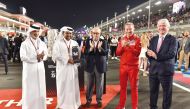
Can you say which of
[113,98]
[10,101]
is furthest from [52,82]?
[113,98]

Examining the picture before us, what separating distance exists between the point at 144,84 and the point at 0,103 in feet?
16.0

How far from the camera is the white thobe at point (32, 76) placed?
5.95 meters

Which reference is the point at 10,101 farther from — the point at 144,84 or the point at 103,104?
the point at 144,84

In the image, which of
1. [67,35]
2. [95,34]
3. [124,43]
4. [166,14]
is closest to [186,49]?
[95,34]

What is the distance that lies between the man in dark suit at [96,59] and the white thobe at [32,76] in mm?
1195

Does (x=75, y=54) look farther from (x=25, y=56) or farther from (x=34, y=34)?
(x=25, y=56)

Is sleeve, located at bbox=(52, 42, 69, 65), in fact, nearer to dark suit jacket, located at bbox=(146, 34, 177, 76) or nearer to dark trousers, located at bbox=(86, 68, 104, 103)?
dark trousers, located at bbox=(86, 68, 104, 103)

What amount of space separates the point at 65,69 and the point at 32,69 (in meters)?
0.84

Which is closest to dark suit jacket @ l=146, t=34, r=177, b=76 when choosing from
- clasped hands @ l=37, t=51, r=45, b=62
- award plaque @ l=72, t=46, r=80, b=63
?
award plaque @ l=72, t=46, r=80, b=63

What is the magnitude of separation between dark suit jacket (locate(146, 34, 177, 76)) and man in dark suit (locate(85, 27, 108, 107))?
61.9 inches

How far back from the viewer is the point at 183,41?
14461 millimetres

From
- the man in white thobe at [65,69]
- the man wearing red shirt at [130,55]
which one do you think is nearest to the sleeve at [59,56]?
the man in white thobe at [65,69]

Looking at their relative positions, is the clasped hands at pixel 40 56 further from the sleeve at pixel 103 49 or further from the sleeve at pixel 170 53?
the sleeve at pixel 170 53

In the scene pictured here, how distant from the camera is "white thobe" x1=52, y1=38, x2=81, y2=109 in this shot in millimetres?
6590
